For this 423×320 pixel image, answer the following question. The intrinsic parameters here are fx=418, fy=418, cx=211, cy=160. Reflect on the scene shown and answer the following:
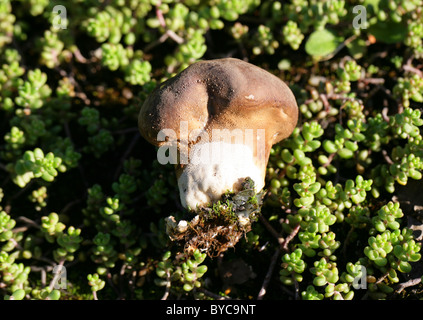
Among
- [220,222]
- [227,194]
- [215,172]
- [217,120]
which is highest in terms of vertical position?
[217,120]

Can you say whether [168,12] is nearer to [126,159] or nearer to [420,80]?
[126,159]

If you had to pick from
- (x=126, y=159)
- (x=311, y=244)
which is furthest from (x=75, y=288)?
(x=311, y=244)

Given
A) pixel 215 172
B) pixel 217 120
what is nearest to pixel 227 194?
pixel 215 172

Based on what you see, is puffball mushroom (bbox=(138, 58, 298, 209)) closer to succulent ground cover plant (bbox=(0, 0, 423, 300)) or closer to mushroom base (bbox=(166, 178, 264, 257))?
mushroom base (bbox=(166, 178, 264, 257))

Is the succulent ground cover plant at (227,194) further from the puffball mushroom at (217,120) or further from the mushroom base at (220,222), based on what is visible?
the puffball mushroom at (217,120)

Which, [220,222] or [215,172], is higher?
[215,172]

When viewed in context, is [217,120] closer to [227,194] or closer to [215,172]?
[215,172]

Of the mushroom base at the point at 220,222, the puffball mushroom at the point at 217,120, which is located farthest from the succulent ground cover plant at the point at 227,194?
the puffball mushroom at the point at 217,120
